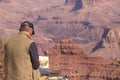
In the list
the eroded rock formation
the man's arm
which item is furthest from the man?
the eroded rock formation

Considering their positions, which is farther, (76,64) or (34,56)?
(76,64)

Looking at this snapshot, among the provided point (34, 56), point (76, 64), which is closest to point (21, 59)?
point (34, 56)

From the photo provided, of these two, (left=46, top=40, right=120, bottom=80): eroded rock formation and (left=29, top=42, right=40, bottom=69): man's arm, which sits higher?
→ (left=29, top=42, right=40, bottom=69): man's arm

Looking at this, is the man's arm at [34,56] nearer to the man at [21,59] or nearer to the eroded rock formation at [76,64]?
the man at [21,59]

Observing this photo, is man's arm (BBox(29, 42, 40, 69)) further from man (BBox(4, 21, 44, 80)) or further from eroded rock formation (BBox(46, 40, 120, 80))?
eroded rock formation (BBox(46, 40, 120, 80))

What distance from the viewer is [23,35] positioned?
1030 centimetres

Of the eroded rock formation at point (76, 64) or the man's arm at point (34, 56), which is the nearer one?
the man's arm at point (34, 56)

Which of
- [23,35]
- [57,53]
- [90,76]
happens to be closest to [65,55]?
[57,53]

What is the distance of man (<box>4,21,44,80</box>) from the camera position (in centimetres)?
1015

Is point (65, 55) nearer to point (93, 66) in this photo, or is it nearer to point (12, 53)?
point (93, 66)

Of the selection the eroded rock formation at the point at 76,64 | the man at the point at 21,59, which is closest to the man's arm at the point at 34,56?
the man at the point at 21,59

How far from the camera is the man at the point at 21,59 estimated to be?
10.1 metres

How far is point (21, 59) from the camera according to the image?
33.5ft

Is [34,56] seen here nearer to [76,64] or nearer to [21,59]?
[21,59]
